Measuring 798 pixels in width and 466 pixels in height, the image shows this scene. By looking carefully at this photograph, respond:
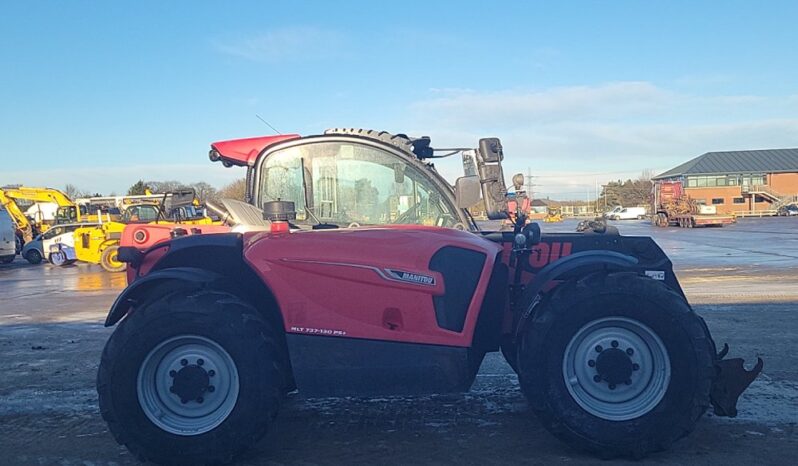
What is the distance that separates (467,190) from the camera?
5145mm

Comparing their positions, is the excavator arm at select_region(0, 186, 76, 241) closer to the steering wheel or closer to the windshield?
the windshield

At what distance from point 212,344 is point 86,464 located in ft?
3.96

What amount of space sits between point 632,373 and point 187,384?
110 inches

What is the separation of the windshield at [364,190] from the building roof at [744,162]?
81647 millimetres

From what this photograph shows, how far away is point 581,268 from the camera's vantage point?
15.3 feet

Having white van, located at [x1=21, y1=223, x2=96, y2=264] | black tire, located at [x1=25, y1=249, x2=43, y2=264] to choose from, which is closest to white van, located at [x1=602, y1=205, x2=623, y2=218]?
white van, located at [x1=21, y1=223, x2=96, y2=264]

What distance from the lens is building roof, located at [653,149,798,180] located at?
78938mm

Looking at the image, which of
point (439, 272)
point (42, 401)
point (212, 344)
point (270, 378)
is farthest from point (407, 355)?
point (42, 401)

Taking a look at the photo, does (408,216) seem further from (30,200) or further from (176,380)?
(30,200)

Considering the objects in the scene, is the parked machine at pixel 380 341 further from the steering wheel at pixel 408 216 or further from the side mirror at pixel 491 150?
the side mirror at pixel 491 150

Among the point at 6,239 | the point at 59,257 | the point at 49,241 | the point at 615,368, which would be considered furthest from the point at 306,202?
the point at 6,239

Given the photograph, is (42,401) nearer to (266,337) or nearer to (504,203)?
(266,337)

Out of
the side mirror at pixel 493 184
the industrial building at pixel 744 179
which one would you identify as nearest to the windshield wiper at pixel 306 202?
the side mirror at pixel 493 184

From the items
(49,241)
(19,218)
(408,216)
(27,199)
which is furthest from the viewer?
(27,199)
